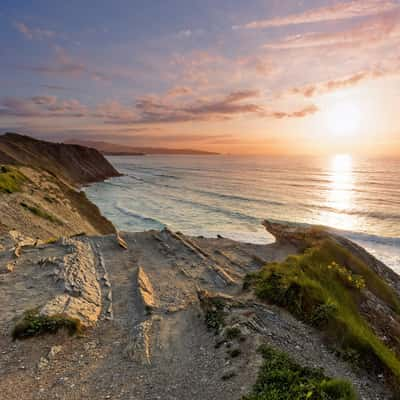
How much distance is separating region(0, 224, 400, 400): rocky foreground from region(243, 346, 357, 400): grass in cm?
31

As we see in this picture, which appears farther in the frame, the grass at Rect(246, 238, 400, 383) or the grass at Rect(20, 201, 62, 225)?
the grass at Rect(20, 201, 62, 225)

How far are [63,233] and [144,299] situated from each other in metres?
18.3

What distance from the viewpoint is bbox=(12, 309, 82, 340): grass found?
356 inches

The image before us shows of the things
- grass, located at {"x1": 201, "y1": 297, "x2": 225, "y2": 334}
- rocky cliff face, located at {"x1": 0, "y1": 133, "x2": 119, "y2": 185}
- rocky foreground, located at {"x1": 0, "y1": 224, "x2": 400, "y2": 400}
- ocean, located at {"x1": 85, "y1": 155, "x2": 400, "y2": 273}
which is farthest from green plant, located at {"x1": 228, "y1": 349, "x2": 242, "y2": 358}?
rocky cliff face, located at {"x1": 0, "y1": 133, "x2": 119, "y2": 185}

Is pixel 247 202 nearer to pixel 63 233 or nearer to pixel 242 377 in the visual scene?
pixel 63 233

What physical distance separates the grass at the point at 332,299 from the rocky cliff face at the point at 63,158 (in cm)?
7056

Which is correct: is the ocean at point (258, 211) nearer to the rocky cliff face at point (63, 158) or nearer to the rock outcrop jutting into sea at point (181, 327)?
the rocky cliff face at point (63, 158)

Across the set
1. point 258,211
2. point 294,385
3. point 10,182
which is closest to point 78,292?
point 294,385

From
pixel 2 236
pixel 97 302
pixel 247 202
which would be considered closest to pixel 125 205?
pixel 247 202

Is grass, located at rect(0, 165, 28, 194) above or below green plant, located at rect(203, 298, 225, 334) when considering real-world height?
above

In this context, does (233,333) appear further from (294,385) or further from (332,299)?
(332,299)

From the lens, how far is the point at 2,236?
61.9ft

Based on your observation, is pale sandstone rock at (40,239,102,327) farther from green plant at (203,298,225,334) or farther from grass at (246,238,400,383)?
grass at (246,238,400,383)

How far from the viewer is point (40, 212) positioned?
93.2 feet
